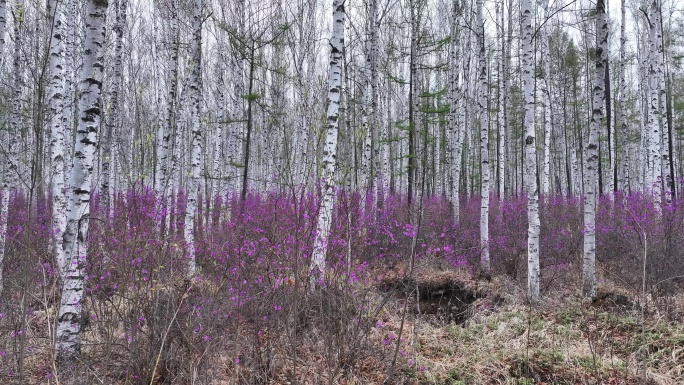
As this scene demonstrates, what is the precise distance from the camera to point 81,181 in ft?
10.1

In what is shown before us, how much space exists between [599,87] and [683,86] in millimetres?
26523

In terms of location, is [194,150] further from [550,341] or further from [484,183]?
[550,341]

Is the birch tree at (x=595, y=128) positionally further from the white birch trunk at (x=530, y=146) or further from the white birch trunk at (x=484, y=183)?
the white birch trunk at (x=484, y=183)

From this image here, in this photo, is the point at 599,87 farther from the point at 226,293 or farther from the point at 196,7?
the point at 196,7

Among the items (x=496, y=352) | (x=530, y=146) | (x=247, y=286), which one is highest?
(x=530, y=146)

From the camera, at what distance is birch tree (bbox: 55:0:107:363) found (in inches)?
120

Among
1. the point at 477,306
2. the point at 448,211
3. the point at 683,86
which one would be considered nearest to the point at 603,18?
the point at 477,306

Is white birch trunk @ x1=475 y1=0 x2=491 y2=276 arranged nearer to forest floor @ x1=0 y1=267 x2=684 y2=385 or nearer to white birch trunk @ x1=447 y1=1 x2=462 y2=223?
white birch trunk @ x1=447 y1=1 x2=462 y2=223

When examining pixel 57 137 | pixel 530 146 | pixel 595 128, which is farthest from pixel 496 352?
pixel 57 137

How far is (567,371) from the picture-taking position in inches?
144

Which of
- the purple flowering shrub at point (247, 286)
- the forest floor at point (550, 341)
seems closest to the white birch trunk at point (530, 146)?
the forest floor at point (550, 341)

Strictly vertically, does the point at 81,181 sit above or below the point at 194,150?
below

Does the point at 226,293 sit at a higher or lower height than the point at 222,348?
higher

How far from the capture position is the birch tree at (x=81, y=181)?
305 cm
